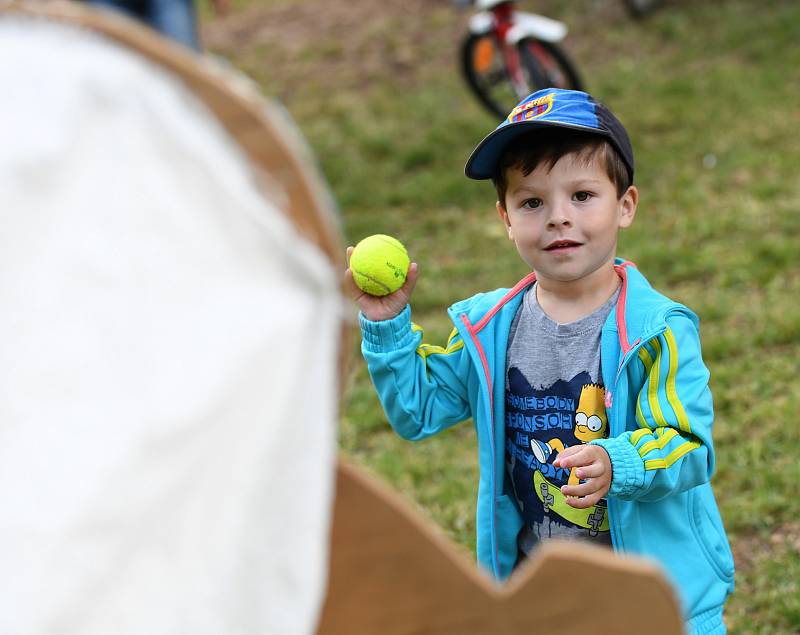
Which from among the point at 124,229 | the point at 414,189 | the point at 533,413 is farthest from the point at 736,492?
the point at 414,189

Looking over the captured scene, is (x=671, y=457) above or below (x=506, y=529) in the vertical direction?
above

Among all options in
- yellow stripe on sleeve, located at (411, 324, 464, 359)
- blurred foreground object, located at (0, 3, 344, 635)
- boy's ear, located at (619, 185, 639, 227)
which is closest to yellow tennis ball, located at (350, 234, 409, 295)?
yellow stripe on sleeve, located at (411, 324, 464, 359)

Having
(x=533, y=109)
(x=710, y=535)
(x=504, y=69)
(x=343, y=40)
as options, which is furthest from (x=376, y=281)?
(x=343, y=40)

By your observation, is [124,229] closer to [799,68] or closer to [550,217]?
[550,217]

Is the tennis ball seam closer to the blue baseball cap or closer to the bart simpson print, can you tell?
the blue baseball cap

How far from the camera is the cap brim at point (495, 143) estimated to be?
2.08 meters

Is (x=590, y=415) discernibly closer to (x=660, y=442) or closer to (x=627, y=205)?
(x=660, y=442)

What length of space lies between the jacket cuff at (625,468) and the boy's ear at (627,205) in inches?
21.3

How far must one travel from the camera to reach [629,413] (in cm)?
207

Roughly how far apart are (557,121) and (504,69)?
617cm

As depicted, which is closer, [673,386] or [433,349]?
[673,386]

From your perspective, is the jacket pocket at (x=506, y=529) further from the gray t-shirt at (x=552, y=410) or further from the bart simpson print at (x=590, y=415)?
the bart simpson print at (x=590, y=415)

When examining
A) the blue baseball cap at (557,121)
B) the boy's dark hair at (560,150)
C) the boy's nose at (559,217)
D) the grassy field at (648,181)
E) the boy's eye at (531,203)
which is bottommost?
the grassy field at (648,181)

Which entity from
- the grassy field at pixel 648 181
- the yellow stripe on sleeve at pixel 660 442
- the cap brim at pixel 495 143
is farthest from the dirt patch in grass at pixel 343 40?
the yellow stripe on sleeve at pixel 660 442
